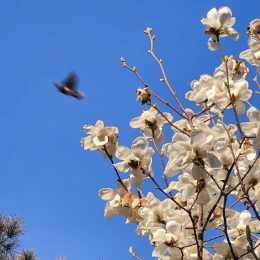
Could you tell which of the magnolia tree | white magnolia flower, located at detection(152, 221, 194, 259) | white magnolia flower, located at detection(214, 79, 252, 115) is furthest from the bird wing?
white magnolia flower, located at detection(152, 221, 194, 259)

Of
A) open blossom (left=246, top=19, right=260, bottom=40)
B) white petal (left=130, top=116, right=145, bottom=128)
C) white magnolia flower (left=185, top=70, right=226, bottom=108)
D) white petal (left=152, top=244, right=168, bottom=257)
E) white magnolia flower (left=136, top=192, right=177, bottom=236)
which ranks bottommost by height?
white petal (left=152, top=244, right=168, bottom=257)

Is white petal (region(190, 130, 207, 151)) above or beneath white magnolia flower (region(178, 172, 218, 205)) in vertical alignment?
above

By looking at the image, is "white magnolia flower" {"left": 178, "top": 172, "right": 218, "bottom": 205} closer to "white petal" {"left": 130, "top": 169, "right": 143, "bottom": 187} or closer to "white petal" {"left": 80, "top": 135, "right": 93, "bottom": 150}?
"white petal" {"left": 130, "top": 169, "right": 143, "bottom": 187}

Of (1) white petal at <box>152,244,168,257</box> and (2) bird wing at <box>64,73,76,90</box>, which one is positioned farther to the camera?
(2) bird wing at <box>64,73,76,90</box>

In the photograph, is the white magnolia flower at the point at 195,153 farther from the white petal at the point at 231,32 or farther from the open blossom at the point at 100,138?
the white petal at the point at 231,32

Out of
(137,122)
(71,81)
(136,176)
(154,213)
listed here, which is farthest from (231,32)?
(71,81)

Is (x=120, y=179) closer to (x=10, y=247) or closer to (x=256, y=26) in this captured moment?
(x=256, y=26)
